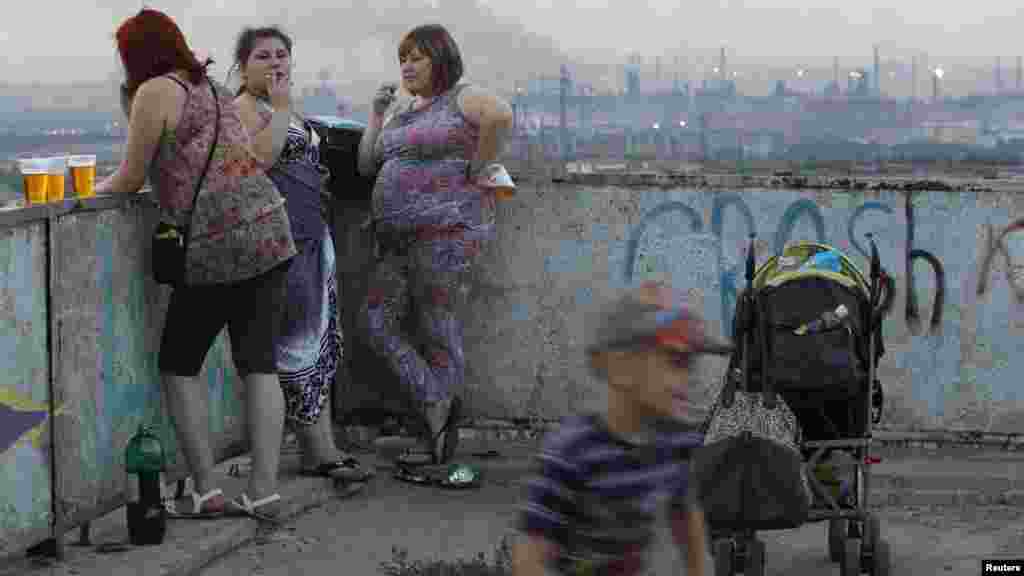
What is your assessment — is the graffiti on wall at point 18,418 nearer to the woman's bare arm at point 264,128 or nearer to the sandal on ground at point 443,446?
the woman's bare arm at point 264,128

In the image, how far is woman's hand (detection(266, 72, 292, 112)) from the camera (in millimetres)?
7078

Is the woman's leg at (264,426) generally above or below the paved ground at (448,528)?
above

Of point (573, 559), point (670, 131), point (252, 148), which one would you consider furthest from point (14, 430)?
point (670, 131)

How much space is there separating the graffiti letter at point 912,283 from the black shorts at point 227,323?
3.03 meters

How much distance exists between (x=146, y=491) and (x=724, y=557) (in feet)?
6.55

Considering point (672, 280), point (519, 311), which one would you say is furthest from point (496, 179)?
point (672, 280)

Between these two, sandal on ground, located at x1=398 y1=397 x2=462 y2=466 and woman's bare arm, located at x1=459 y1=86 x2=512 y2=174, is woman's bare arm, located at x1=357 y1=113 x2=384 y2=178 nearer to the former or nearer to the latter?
woman's bare arm, located at x1=459 y1=86 x2=512 y2=174

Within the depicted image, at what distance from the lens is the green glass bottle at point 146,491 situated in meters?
6.28

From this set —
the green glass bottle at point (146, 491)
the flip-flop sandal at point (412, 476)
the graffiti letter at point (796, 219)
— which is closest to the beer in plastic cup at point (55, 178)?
the green glass bottle at point (146, 491)

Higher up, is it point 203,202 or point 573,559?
point 203,202

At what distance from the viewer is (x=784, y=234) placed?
8.32m

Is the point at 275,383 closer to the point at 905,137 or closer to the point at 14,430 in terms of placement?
the point at 14,430

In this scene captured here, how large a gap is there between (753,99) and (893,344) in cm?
10815

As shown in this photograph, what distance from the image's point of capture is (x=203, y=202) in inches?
252
